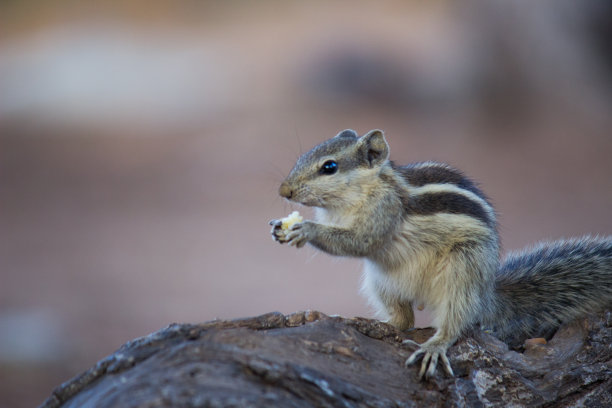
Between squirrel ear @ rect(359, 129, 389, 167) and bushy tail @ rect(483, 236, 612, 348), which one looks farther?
squirrel ear @ rect(359, 129, 389, 167)

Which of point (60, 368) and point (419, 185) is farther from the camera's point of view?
point (60, 368)

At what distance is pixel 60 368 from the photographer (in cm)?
715

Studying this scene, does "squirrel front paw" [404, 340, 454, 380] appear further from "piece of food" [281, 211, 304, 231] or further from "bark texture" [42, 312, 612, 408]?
"piece of food" [281, 211, 304, 231]

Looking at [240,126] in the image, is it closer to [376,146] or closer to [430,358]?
[376,146]

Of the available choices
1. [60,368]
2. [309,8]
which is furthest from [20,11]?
[60,368]

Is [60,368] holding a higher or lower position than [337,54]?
lower

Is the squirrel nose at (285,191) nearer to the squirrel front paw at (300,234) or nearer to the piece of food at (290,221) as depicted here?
the piece of food at (290,221)

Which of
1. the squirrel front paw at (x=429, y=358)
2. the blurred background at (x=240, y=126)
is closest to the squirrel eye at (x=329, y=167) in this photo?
the squirrel front paw at (x=429, y=358)

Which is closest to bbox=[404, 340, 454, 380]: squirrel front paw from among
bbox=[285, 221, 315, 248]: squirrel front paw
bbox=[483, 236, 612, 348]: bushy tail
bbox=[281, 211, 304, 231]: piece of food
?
bbox=[483, 236, 612, 348]: bushy tail

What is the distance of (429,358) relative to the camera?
3.11 metres

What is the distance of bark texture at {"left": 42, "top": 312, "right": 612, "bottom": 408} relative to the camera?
248 cm

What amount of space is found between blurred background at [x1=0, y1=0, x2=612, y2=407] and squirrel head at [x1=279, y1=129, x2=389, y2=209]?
531 centimetres

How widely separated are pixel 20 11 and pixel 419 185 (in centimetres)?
1957

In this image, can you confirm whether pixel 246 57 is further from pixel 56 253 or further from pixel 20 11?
pixel 56 253
